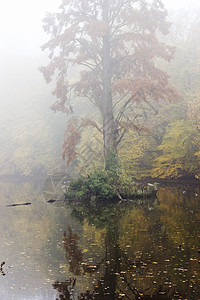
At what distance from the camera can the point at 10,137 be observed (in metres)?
53.6

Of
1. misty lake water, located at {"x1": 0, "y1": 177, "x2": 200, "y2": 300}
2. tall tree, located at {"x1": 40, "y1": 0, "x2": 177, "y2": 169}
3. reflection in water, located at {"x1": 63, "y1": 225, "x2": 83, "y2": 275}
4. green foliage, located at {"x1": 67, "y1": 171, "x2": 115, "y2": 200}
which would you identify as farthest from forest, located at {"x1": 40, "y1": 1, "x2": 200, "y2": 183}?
reflection in water, located at {"x1": 63, "y1": 225, "x2": 83, "y2": 275}

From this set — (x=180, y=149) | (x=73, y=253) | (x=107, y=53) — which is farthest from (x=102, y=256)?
(x=180, y=149)

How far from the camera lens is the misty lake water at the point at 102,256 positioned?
5637mm

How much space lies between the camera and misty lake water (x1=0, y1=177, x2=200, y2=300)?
5637 mm

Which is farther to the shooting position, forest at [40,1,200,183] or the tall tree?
the tall tree

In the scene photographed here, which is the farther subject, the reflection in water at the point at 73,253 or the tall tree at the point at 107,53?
the tall tree at the point at 107,53

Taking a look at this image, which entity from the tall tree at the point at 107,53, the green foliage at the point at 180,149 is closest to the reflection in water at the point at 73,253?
the tall tree at the point at 107,53

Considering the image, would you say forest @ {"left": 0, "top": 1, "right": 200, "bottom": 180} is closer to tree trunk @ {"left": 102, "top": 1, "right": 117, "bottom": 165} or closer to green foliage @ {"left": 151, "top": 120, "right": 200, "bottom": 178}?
green foliage @ {"left": 151, "top": 120, "right": 200, "bottom": 178}

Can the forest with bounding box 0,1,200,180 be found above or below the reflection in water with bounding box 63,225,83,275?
above

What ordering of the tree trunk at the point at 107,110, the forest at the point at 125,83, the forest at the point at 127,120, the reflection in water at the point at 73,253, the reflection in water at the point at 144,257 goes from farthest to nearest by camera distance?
the tree trunk at the point at 107,110
the forest at the point at 127,120
the forest at the point at 125,83
the reflection in water at the point at 73,253
the reflection in water at the point at 144,257

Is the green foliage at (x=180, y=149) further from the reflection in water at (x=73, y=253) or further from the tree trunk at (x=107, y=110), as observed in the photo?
the reflection in water at (x=73, y=253)

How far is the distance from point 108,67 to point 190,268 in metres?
15.8

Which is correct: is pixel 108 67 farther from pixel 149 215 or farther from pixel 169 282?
pixel 169 282

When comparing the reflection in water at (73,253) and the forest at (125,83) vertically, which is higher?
the forest at (125,83)
